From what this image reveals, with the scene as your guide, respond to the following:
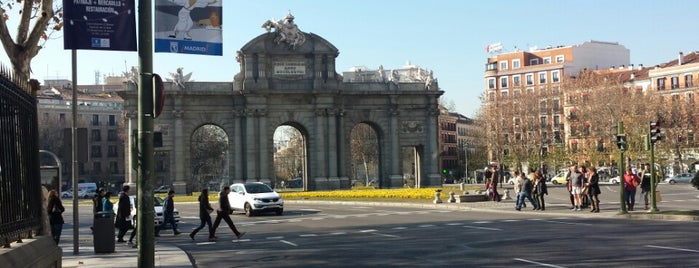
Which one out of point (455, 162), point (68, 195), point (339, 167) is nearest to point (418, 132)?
point (339, 167)

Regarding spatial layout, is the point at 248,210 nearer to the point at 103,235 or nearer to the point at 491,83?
Result: the point at 103,235

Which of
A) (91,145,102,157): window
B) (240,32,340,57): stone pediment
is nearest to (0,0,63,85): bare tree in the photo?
(240,32,340,57): stone pediment

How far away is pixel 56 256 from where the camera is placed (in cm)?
1135

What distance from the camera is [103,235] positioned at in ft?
65.2

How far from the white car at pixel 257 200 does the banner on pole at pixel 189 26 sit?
78.8 ft

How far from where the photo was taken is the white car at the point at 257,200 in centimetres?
3716

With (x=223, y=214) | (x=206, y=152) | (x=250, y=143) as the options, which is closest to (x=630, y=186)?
(x=223, y=214)

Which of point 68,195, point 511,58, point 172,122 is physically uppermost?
point 511,58

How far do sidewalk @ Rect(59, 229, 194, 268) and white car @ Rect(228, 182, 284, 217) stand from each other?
550 inches

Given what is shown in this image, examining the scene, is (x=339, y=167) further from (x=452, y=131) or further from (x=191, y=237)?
(x=452, y=131)

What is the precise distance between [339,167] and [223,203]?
4551cm

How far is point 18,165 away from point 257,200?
2762 centimetres

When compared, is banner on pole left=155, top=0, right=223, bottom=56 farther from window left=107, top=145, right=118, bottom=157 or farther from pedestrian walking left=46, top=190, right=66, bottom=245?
window left=107, top=145, right=118, bottom=157

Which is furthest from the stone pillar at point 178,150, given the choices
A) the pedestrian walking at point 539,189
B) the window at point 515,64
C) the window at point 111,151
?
the window at point 515,64
